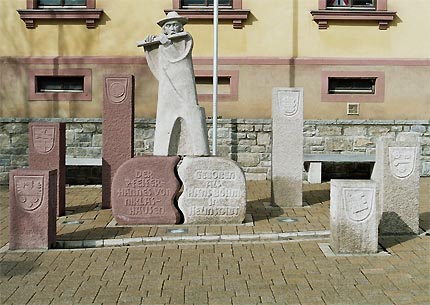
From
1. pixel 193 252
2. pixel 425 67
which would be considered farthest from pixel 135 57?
pixel 193 252

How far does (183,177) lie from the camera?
834cm

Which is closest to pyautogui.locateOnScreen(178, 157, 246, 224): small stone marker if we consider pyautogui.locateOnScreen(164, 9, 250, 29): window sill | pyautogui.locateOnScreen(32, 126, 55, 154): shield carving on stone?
pyautogui.locateOnScreen(32, 126, 55, 154): shield carving on stone

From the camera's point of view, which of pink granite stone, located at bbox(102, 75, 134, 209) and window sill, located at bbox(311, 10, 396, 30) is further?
window sill, located at bbox(311, 10, 396, 30)

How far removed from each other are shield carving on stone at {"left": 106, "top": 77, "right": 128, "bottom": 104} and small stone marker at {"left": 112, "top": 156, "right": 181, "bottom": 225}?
67.6 inches

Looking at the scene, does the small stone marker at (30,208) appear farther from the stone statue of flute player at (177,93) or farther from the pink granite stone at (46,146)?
the stone statue of flute player at (177,93)

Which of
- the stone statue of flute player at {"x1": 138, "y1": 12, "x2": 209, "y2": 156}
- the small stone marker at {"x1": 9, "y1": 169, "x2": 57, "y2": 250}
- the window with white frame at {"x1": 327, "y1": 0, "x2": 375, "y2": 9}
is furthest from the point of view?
the window with white frame at {"x1": 327, "y1": 0, "x2": 375, "y2": 9}

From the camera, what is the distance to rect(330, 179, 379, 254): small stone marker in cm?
670

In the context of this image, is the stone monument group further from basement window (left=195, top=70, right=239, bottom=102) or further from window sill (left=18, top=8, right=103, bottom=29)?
window sill (left=18, top=8, right=103, bottom=29)

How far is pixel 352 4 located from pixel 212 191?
7447 millimetres

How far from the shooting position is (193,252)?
6.98 meters

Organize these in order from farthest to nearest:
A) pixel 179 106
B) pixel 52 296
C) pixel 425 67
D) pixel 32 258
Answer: pixel 425 67 → pixel 179 106 → pixel 32 258 → pixel 52 296

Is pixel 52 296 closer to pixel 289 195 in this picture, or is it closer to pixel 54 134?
pixel 54 134

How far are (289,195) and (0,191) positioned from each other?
19.9 ft

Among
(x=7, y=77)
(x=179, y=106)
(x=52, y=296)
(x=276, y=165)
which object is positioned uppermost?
(x=7, y=77)
